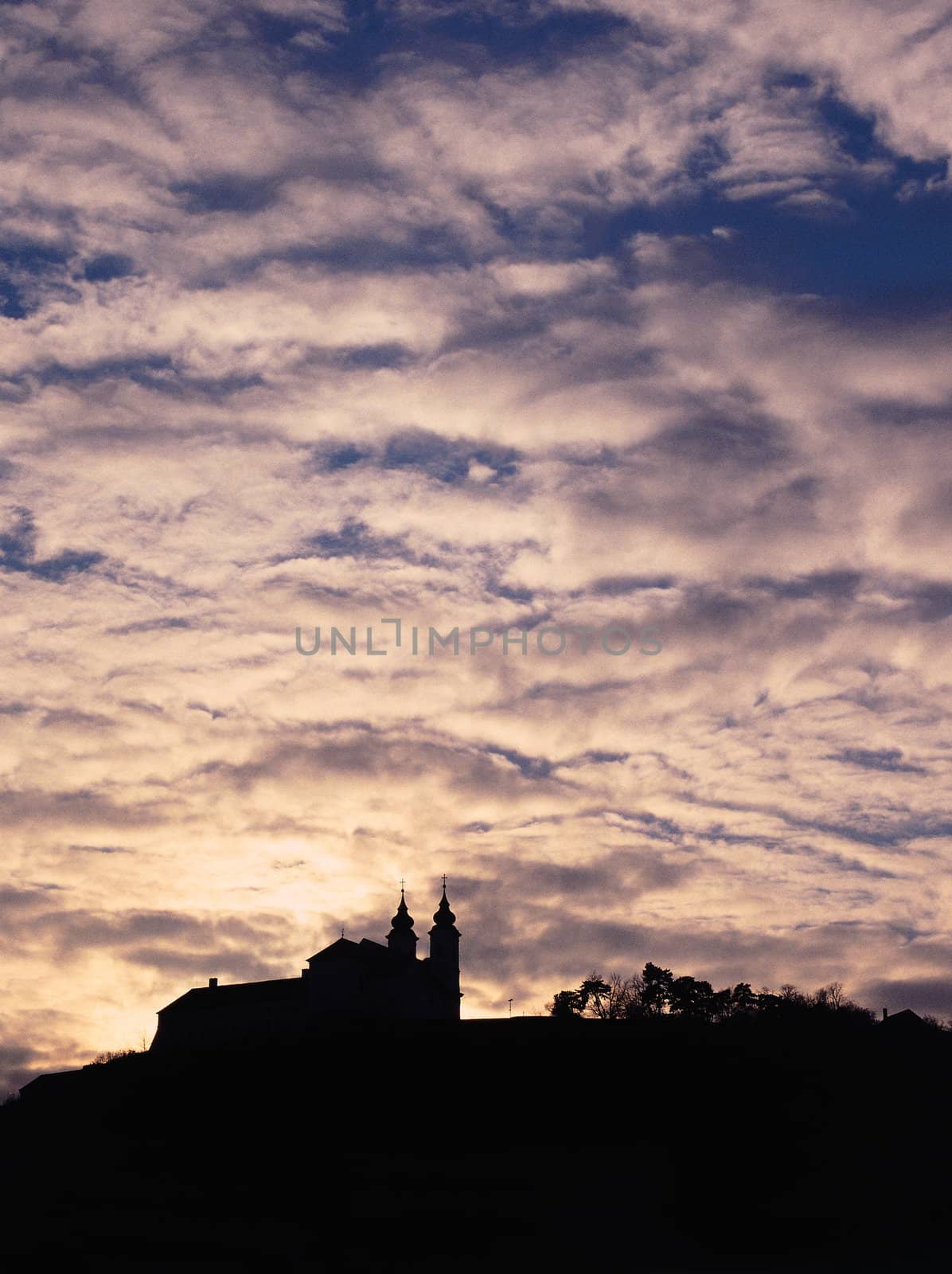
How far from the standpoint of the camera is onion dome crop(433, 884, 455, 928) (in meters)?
121

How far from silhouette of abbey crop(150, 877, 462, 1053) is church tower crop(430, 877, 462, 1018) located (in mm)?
103

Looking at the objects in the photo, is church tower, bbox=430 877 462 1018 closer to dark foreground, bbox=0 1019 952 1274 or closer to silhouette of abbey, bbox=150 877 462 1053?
silhouette of abbey, bbox=150 877 462 1053

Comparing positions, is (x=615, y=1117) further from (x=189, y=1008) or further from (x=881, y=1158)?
(x=189, y=1008)

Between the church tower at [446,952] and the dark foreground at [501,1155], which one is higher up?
the church tower at [446,952]

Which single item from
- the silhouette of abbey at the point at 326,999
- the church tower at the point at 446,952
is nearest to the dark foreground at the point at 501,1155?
the silhouette of abbey at the point at 326,999

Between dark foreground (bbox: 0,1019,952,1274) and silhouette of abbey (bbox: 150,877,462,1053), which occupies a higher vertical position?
silhouette of abbey (bbox: 150,877,462,1053)

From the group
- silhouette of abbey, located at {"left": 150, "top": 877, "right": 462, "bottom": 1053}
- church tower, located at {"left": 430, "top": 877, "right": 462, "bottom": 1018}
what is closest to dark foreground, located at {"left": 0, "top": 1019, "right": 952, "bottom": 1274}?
silhouette of abbey, located at {"left": 150, "top": 877, "right": 462, "bottom": 1053}

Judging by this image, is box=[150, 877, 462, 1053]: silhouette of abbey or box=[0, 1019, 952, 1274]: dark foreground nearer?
box=[0, 1019, 952, 1274]: dark foreground

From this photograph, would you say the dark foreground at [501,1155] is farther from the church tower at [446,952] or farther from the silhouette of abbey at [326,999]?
the church tower at [446,952]

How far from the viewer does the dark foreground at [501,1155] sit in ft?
225

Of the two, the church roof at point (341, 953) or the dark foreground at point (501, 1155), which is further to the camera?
the church roof at point (341, 953)

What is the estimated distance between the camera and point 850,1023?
109438 mm

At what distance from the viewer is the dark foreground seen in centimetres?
6844

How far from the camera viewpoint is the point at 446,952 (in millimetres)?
120062
